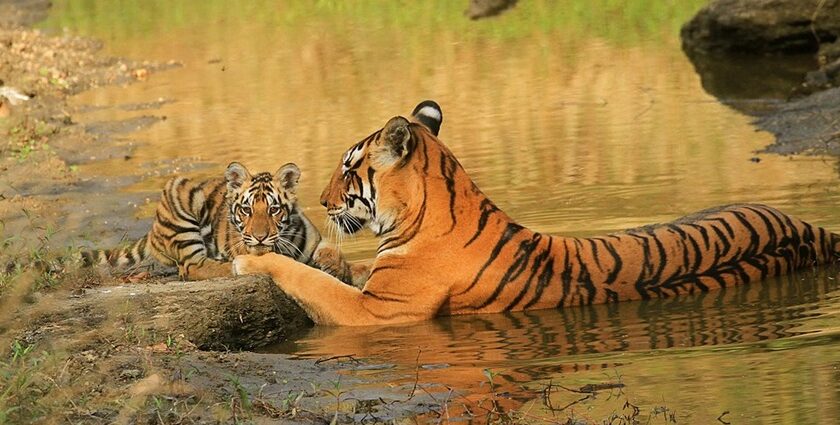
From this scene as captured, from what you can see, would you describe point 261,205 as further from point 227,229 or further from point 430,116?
point 430,116

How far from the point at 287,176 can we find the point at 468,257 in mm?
1140

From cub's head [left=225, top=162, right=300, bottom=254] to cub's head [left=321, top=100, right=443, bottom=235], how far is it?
0.32m

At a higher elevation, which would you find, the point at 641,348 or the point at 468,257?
the point at 468,257

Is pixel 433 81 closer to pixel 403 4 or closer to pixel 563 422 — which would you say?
pixel 403 4

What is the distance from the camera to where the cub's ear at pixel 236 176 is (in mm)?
7672

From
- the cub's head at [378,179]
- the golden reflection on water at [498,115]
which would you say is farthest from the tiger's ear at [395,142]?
the golden reflection on water at [498,115]

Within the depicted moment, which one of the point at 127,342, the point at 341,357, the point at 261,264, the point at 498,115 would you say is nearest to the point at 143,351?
the point at 127,342

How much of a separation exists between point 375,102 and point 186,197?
23.2 feet

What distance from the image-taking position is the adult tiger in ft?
22.8

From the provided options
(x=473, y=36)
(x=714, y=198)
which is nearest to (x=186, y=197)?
(x=714, y=198)

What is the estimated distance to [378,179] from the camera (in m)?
7.12

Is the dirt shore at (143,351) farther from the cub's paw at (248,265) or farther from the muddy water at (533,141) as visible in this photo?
the muddy water at (533,141)

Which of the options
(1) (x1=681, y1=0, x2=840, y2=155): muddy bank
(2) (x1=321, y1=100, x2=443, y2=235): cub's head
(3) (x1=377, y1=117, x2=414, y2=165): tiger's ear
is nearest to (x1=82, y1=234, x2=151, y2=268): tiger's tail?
(2) (x1=321, y1=100, x2=443, y2=235): cub's head

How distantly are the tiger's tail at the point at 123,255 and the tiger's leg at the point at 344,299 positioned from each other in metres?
1.46
